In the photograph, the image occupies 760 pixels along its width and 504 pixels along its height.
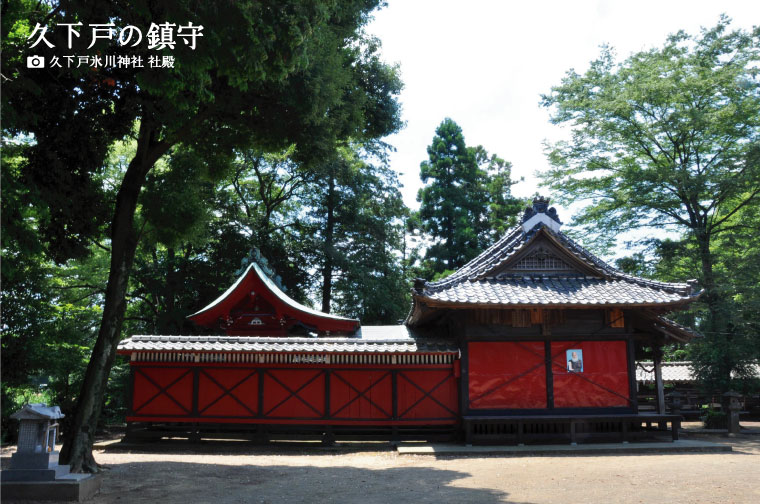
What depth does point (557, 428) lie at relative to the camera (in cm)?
1399

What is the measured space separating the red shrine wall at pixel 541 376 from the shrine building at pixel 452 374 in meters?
0.02

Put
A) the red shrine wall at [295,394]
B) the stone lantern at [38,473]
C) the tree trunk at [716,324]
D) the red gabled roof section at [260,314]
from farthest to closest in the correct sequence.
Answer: the tree trunk at [716,324] → the red gabled roof section at [260,314] → the red shrine wall at [295,394] → the stone lantern at [38,473]

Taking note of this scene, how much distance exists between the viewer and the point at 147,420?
1419 cm

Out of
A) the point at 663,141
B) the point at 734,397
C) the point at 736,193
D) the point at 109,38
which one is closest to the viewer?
the point at 109,38

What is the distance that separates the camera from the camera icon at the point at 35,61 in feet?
28.0

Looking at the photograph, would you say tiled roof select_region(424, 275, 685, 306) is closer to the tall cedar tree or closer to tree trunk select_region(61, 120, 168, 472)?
the tall cedar tree

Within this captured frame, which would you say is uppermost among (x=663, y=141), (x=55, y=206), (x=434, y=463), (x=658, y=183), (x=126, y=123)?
(x=663, y=141)

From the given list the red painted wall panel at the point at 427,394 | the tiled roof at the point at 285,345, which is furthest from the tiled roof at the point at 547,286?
the red painted wall panel at the point at 427,394

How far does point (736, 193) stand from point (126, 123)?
19.1 metres

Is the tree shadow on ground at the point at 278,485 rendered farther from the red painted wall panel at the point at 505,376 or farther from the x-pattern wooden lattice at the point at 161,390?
the red painted wall panel at the point at 505,376

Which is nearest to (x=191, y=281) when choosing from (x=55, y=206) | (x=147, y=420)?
(x=147, y=420)

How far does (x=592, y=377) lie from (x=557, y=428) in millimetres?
1531

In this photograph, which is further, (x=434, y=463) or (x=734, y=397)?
(x=734, y=397)

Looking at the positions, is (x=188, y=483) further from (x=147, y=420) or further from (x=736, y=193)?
(x=736, y=193)
